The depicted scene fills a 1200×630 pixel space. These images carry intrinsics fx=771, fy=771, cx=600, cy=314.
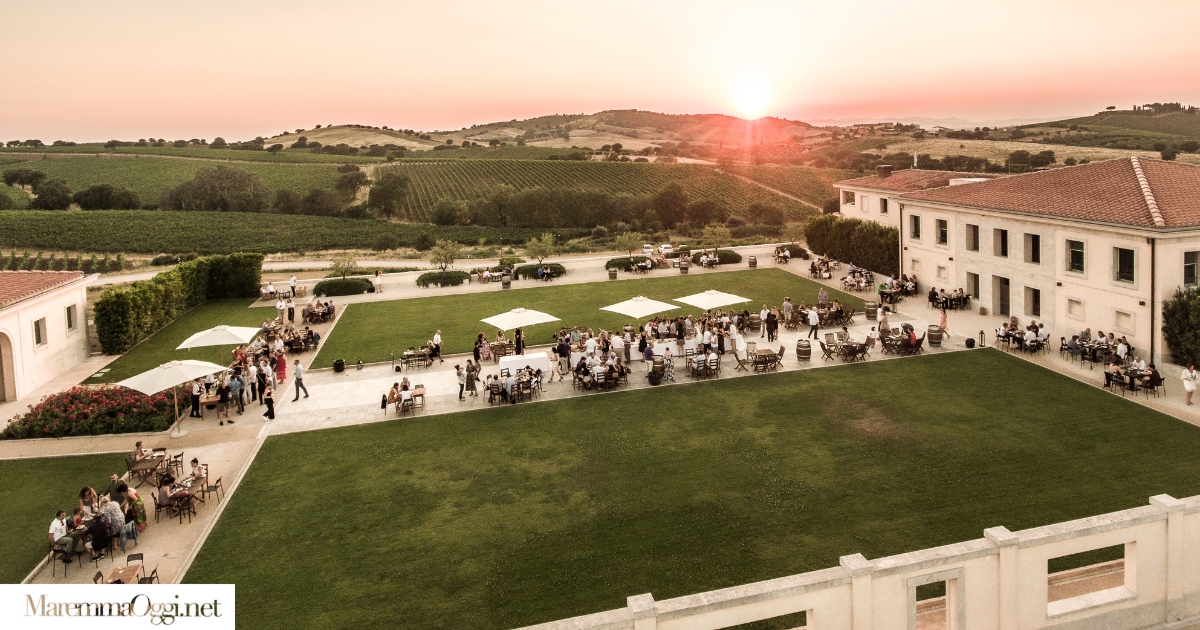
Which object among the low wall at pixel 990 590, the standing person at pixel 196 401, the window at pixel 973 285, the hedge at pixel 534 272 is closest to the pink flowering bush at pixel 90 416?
the standing person at pixel 196 401

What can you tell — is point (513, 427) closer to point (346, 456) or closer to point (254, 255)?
point (346, 456)

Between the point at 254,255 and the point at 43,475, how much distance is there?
→ 25695 millimetres

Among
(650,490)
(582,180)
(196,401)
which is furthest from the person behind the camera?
(582,180)

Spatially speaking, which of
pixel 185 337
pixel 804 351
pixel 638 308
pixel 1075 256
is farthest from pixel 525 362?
pixel 1075 256

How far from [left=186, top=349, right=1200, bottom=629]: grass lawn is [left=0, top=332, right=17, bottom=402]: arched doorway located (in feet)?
37.9

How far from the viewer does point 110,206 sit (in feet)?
304

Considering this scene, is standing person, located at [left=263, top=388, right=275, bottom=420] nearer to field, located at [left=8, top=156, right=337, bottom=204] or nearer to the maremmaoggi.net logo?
the maremmaoggi.net logo

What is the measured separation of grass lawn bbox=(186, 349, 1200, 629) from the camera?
12062mm

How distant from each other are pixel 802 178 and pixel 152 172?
93998 millimetres

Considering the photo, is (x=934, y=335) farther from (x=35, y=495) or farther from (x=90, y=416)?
(x=90, y=416)

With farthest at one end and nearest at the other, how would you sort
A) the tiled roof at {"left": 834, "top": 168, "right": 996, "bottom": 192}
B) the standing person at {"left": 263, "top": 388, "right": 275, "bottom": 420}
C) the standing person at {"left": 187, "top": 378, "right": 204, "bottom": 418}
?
the tiled roof at {"left": 834, "top": 168, "right": 996, "bottom": 192}
the standing person at {"left": 187, "top": 378, "right": 204, "bottom": 418}
the standing person at {"left": 263, "top": 388, "right": 275, "bottom": 420}

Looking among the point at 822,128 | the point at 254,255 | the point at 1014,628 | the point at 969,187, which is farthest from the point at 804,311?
the point at 822,128

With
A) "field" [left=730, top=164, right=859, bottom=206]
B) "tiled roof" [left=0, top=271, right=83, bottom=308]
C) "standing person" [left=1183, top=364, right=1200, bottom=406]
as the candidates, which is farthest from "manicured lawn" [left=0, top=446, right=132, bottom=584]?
"field" [left=730, top=164, right=859, bottom=206]

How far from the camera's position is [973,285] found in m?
31.6
